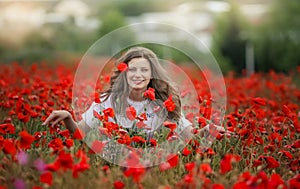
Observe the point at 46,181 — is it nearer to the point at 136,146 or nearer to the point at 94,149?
the point at 94,149

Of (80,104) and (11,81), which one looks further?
(11,81)

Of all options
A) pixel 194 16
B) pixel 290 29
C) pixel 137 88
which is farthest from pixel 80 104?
pixel 194 16

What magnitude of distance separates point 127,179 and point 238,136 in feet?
3.84

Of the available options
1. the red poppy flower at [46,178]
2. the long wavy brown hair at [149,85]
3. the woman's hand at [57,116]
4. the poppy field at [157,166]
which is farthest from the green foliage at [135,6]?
the red poppy flower at [46,178]

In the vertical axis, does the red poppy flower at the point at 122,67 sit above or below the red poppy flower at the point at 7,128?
above

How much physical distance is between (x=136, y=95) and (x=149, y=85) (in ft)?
0.58

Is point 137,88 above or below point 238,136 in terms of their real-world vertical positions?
above

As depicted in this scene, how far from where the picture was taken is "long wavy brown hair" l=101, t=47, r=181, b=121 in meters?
3.84

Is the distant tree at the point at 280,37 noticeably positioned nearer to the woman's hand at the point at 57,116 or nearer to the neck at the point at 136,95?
the neck at the point at 136,95

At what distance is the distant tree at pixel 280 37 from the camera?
17.6 m

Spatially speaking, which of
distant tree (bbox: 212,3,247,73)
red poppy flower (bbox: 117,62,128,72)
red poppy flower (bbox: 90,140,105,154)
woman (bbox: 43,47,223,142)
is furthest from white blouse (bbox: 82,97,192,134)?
distant tree (bbox: 212,3,247,73)

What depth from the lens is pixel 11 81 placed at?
6.71m

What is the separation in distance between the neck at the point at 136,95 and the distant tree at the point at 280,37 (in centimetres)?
1380

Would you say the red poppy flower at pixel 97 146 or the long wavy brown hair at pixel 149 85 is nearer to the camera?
the red poppy flower at pixel 97 146
